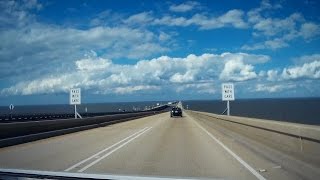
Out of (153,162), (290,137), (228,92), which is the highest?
(228,92)

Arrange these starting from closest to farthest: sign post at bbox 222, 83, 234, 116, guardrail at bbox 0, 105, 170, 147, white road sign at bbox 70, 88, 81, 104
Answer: guardrail at bbox 0, 105, 170, 147
white road sign at bbox 70, 88, 81, 104
sign post at bbox 222, 83, 234, 116

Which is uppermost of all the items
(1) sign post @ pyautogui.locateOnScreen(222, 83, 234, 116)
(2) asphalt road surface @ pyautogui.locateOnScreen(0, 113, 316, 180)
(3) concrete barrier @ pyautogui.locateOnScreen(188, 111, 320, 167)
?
(1) sign post @ pyautogui.locateOnScreen(222, 83, 234, 116)

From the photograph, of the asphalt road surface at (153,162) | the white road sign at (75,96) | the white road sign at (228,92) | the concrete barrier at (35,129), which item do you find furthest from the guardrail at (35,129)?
the white road sign at (228,92)

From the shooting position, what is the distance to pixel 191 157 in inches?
586

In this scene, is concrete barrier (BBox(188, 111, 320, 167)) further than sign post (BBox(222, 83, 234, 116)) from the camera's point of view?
No

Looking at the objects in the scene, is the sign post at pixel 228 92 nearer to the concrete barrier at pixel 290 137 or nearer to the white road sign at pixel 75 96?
the white road sign at pixel 75 96

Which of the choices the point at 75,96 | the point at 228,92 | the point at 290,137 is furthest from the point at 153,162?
the point at 228,92

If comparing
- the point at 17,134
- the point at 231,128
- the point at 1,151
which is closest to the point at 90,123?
the point at 231,128

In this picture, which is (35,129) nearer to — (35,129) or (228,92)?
(35,129)

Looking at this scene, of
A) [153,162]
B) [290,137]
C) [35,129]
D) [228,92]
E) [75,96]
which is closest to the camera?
[153,162]

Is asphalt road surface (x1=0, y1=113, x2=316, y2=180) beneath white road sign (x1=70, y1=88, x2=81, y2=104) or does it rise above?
beneath

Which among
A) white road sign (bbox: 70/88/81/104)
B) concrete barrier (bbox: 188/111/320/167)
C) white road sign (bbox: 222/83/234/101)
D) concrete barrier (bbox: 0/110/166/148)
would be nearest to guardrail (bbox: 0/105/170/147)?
concrete barrier (bbox: 0/110/166/148)

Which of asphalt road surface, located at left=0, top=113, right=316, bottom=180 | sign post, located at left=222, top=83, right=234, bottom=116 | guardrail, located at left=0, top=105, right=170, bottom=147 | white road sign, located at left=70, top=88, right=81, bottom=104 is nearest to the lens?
asphalt road surface, located at left=0, top=113, right=316, bottom=180

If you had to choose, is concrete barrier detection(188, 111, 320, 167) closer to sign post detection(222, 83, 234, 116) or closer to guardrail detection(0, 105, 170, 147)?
guardrail detection(0, 105, 170, 147)
